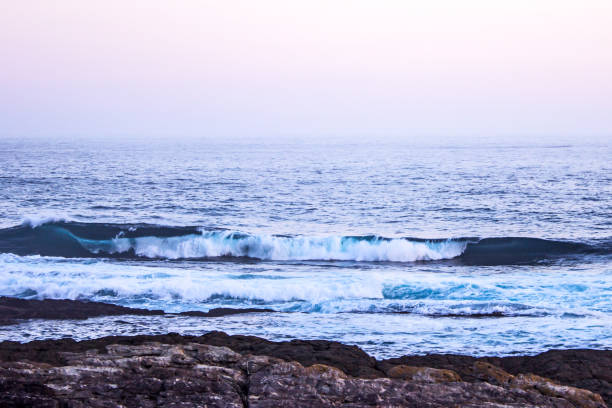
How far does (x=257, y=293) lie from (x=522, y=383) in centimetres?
961

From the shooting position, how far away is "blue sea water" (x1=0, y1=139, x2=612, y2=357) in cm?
1345

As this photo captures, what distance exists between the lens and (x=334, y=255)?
79.3 feet

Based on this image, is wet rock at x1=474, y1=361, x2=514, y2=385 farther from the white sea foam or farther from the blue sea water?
the white sea foam

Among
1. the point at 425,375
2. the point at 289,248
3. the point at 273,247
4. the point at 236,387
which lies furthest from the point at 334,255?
the point at 236,387

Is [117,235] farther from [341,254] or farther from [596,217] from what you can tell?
[596,217]

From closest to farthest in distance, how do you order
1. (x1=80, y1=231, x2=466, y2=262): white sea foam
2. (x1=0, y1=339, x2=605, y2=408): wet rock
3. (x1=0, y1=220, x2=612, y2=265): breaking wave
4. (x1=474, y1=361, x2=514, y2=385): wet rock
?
(x1=0, y1=339, x2=605, y2=408): wet rock < (x1=474, y1=361, x2=514, y2=385): wet rock < (x1=0, y1=220, x2=612, y2=265): breaking wave < (x1=80, y1=231, x2=466, y2=262): white sea foam

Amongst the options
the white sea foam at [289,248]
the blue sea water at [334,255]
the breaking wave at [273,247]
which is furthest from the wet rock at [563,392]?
the white sea foam at [289,248]

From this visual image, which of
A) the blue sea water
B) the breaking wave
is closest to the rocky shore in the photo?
the blue sea water

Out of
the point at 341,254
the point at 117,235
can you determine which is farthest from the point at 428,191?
the point at 117,235

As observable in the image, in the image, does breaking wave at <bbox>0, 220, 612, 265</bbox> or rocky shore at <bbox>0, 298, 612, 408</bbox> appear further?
breaking wave at <bbox>0, 220, 612, 265</bbox>

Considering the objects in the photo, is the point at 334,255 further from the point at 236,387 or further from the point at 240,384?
the point at 236,387

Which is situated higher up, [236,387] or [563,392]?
[236,387]

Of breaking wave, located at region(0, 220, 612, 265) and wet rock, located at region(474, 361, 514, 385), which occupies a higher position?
wet rock, located at region(474, 361, 514, 385)

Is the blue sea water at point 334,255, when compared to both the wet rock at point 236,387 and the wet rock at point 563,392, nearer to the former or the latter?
the wet rock at point 563,392
